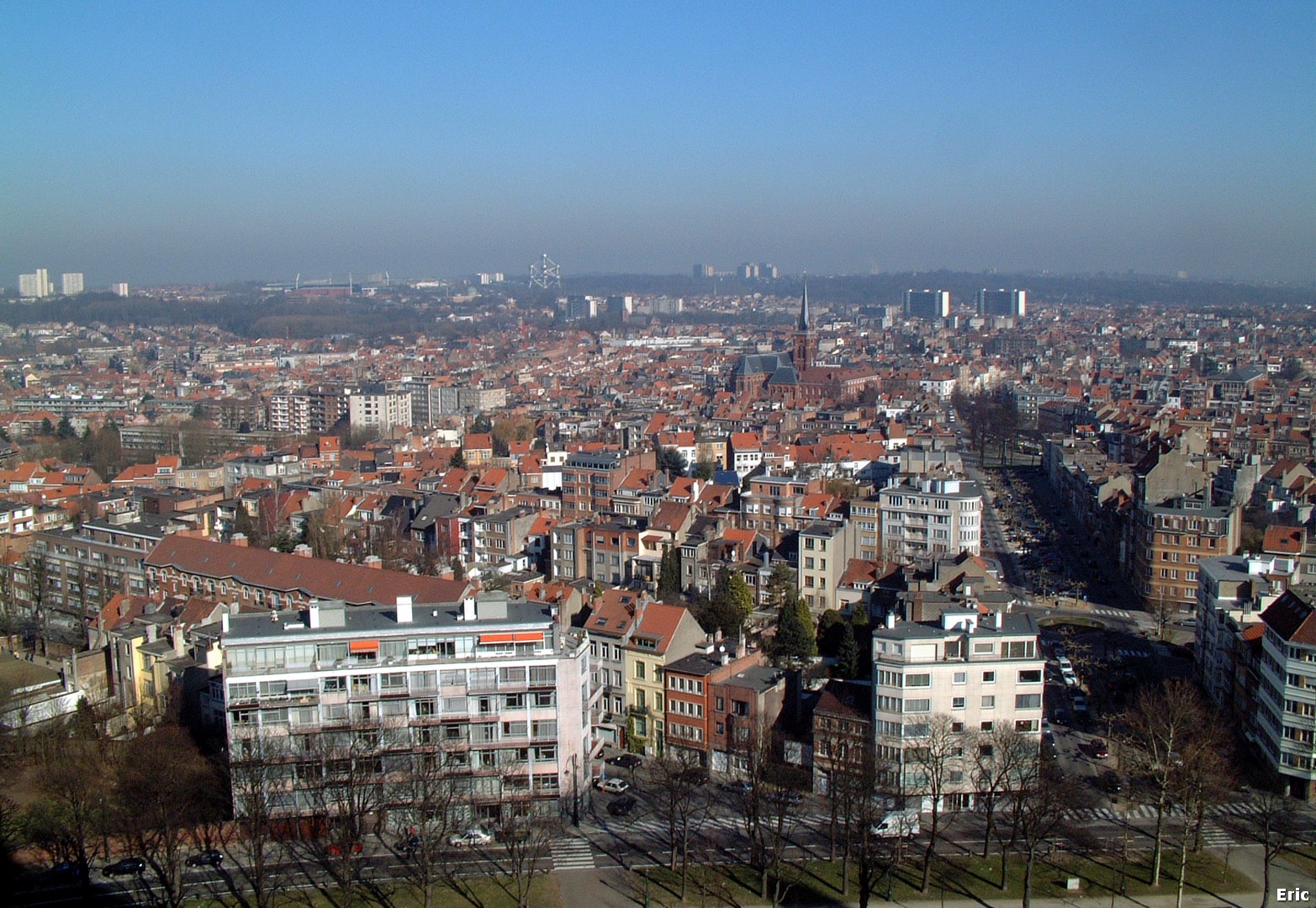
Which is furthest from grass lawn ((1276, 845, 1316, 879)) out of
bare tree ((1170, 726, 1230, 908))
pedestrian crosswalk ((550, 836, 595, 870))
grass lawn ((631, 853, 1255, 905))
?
pedestrian crosswalk ((550, 836, 595, 870))

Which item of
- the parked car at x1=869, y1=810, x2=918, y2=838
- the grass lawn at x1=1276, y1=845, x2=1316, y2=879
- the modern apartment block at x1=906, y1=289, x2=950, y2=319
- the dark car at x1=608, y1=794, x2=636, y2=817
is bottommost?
the dark car at x1=608, y1=794, x2=636, y2=817

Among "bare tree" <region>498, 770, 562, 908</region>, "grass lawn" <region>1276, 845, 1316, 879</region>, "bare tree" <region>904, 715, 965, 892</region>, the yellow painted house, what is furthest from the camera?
the yellow painted house

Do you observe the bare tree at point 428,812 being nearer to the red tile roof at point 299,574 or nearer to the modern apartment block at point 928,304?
the red tile roof at point 299,574

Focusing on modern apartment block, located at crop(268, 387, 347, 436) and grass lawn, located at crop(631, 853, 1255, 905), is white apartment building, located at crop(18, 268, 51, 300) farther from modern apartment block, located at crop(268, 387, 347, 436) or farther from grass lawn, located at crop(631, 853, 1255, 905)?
grass lawn, located at crop(631, 853, 1255, 905)

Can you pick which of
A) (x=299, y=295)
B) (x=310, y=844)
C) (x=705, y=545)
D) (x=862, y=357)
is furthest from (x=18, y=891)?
(x=299, y=295)

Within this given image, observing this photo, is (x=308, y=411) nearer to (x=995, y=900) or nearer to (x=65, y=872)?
(x=65, y=872)

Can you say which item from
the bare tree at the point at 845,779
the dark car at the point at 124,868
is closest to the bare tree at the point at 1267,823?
the bare tree at the point at 845,779
